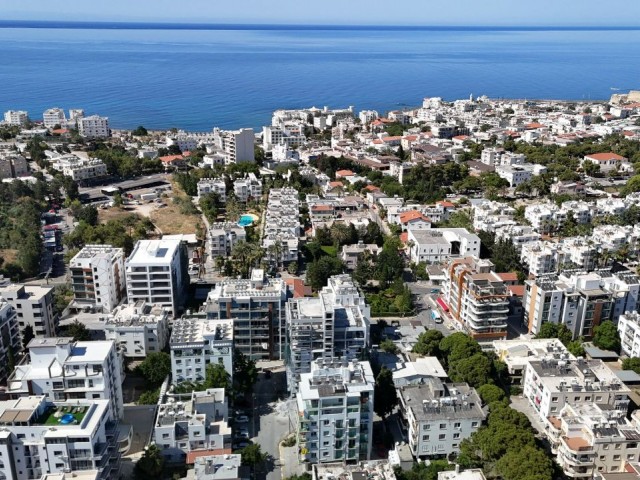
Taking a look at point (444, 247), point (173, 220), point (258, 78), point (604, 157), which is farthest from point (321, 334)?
point (258, 78)

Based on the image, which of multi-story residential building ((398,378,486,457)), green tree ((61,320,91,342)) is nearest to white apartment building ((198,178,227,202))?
green tree ((61,320,91,342))

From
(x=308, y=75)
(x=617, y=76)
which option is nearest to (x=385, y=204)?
(x=308, y=75)

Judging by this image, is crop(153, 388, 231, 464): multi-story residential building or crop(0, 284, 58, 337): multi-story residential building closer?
crop(153, 388, 231, 464): multi-story residential building

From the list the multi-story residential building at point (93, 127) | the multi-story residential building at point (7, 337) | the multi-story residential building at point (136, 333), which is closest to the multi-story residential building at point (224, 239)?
the multi-story residential building at point (136, 333)

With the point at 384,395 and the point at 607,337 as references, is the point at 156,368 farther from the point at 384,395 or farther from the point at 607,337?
the point at 607,337

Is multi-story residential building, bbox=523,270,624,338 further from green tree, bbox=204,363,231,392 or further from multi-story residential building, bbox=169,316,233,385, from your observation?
green tree, bbox=204,363,231,392
